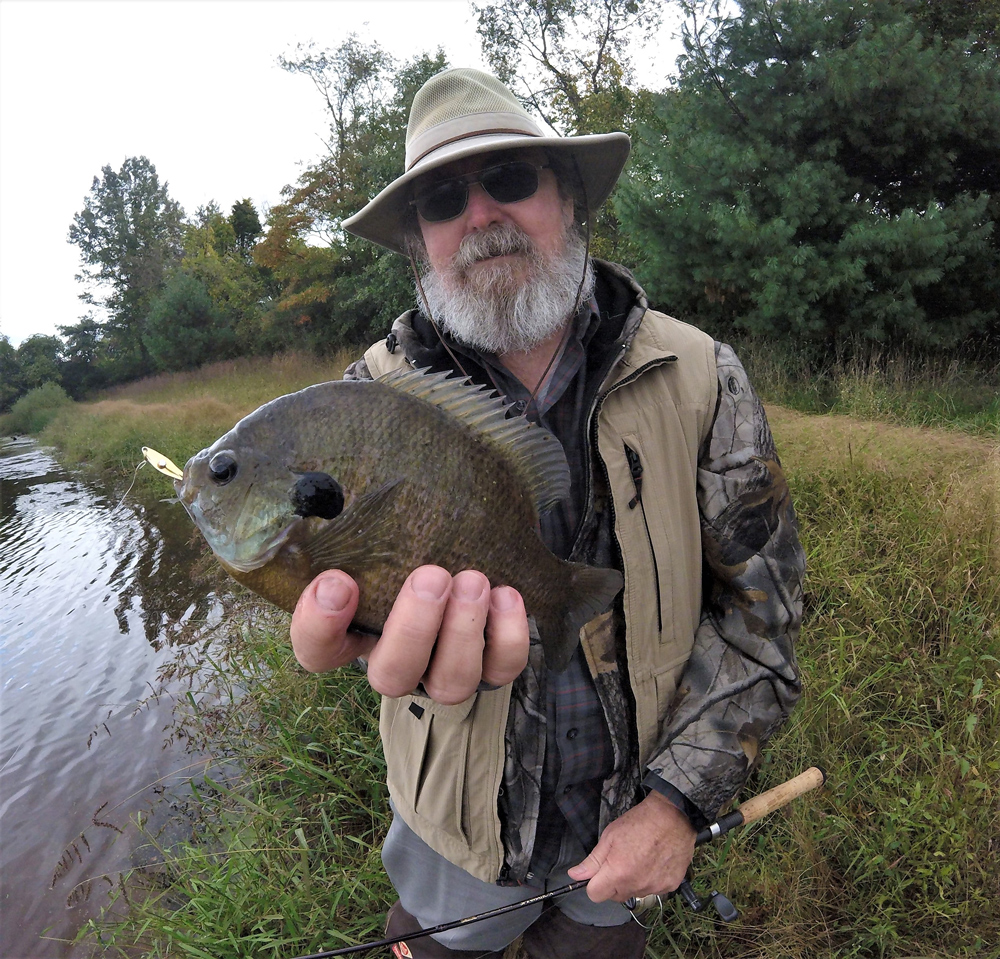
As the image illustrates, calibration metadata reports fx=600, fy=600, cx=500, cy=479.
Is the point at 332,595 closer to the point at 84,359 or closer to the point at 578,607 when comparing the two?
the point at 578,607

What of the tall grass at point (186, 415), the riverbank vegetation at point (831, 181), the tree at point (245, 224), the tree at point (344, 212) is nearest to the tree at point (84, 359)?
the tree at point (245, 224)

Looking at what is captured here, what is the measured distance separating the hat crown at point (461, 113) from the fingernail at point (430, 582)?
152 centimetres

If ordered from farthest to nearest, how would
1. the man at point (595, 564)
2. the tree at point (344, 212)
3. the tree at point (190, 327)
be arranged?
the tree at point (190, 327) → the tree at point (344, 212) → the man at point (595, 564)

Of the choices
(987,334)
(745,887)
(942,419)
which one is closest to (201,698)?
(745,887)

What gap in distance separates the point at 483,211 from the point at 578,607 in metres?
1.36

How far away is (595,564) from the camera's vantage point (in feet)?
5.95

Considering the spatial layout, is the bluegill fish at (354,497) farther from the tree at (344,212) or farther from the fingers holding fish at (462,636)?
the tree at (344,212)

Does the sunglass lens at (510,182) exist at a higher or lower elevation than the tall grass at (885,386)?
higher

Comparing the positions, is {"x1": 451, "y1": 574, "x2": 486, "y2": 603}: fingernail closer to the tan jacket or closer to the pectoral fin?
the pectoral fin

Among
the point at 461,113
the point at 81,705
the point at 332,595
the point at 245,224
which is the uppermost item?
the point at 245,224

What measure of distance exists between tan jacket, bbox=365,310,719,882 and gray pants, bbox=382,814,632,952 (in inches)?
9.1

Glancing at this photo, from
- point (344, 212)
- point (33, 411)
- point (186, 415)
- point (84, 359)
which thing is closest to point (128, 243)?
point (84, 359)

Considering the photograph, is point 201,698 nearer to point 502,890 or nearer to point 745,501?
point 502,890

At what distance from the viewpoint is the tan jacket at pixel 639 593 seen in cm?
172
